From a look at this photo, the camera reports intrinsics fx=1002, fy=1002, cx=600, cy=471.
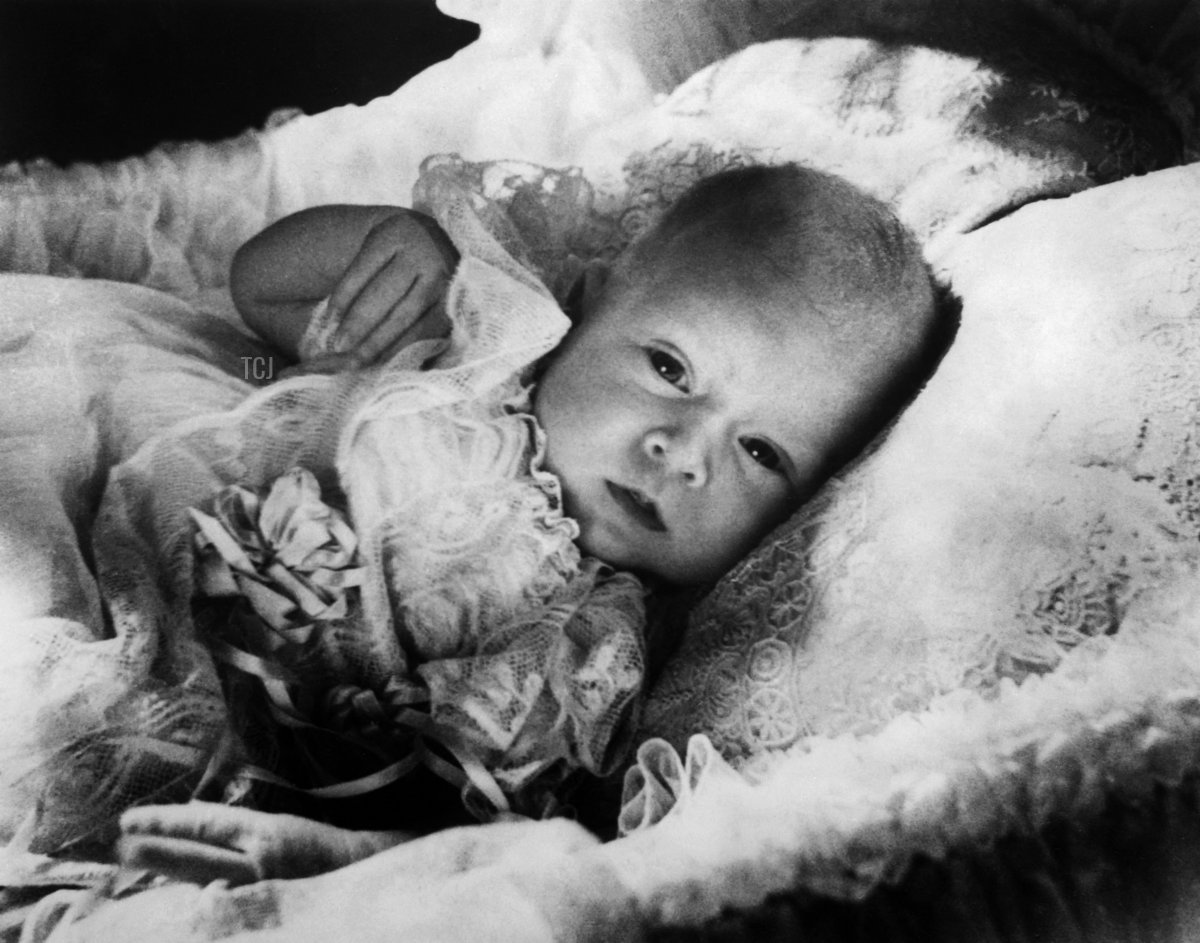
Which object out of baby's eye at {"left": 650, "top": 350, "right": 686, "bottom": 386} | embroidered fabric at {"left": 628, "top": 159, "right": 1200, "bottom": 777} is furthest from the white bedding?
baby's eye at {"left": 650, "top": 350, "right": 686, "bottom": 386}

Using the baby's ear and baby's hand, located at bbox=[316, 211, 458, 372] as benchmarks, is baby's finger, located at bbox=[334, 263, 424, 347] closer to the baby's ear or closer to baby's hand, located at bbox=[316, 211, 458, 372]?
baby's hand, located at bbox=[316, 211, 458, 372]

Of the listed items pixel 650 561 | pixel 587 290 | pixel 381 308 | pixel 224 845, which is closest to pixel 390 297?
pixel 381 308

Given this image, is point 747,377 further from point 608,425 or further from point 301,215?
point 301,215

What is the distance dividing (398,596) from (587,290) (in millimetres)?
239

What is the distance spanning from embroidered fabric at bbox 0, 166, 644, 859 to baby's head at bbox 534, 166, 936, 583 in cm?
3

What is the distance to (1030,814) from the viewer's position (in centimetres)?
56

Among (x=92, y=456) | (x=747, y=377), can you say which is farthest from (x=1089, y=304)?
(x=92, y=456)

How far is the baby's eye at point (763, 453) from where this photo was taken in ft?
2.08

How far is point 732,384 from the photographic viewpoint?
0.63 meters

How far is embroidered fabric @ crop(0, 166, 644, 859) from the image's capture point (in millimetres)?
556

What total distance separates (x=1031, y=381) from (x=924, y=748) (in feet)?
0.76

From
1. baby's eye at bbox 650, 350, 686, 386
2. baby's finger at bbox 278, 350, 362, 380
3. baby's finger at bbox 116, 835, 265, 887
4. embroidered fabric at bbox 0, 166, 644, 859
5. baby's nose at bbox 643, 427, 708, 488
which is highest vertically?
baby's eye at bbox 650, 350, 686, 386

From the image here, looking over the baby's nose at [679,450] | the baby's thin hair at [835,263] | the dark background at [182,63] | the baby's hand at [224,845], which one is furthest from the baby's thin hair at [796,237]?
the baby's hand at [224,845]

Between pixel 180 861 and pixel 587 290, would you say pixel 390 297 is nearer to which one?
pixel 587 290
